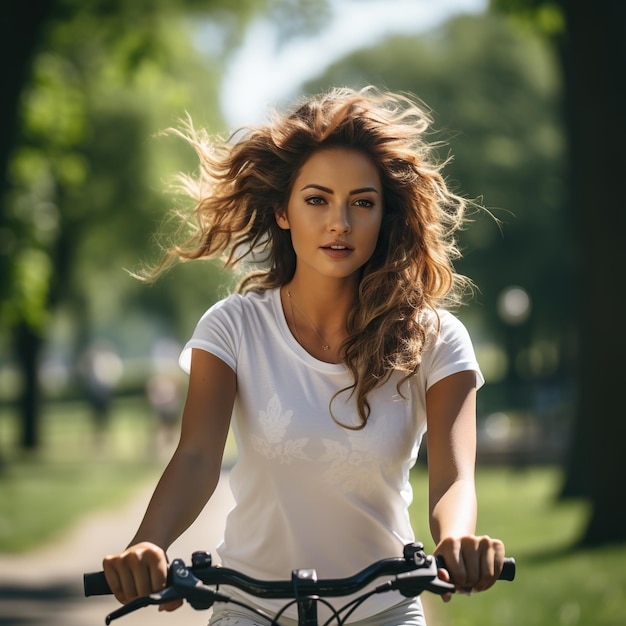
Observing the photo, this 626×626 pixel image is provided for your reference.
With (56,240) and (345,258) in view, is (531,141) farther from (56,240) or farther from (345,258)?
(345,258)

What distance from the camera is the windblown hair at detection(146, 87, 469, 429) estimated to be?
3666 mm

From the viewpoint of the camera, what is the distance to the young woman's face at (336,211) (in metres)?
3.61

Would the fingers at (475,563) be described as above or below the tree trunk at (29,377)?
below

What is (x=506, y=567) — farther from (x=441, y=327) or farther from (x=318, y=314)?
(x=318, y=314)

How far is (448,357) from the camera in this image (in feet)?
11.7

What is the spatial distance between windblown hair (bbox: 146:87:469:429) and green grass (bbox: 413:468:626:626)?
4881mm

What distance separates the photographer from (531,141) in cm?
3966

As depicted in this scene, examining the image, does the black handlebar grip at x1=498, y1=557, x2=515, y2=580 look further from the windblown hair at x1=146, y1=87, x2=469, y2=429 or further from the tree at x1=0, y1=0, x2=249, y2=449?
the tree at x1=0, y1=0, x2=249, y2=449

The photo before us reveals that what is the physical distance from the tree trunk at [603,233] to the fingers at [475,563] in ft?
30.3

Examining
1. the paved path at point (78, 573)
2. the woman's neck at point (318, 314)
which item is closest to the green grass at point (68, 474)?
the paved path at point (78, 573)

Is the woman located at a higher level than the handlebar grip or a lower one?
higher

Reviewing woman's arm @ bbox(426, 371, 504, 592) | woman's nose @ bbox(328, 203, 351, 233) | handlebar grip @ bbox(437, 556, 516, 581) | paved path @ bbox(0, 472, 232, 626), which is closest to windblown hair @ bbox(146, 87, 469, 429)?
woman's arm @ bbox(426, 371, 504, 592)

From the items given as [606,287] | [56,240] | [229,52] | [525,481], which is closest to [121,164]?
[56,240]

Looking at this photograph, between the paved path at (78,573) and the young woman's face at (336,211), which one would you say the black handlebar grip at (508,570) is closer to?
the young woman's face at (336,211)
